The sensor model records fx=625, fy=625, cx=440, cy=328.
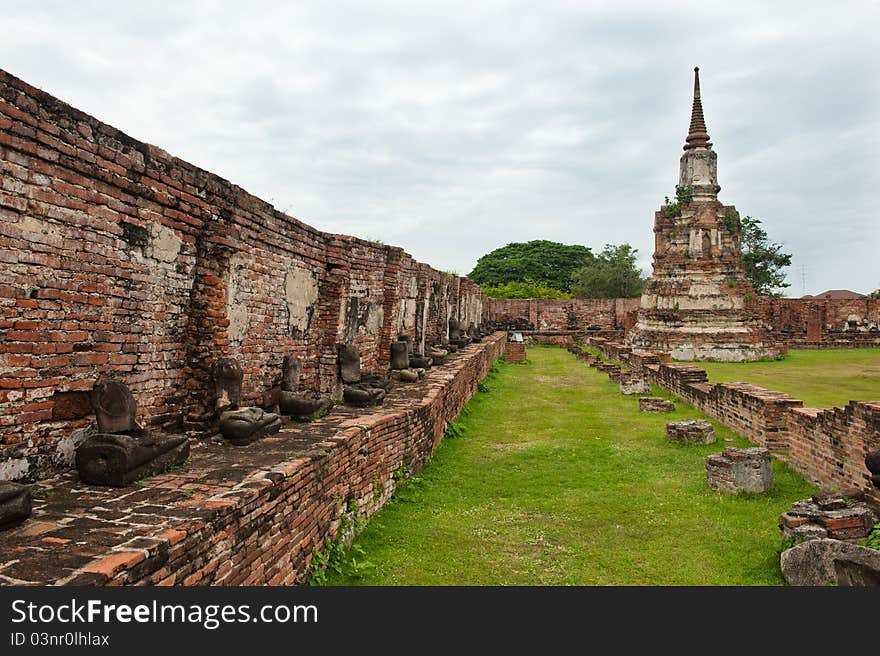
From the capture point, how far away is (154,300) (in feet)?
15.9

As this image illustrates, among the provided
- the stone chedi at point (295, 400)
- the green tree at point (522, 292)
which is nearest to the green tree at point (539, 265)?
the green tree at point (522, 292)

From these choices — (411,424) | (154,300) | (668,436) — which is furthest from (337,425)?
(668,436)

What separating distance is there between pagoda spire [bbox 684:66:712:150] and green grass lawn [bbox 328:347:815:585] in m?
18.0

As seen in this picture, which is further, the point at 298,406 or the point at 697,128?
the point at 697,128

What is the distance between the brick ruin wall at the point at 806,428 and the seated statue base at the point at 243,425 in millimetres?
5111

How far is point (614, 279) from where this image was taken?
42562 mm

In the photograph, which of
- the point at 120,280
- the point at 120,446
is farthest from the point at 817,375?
the point at 120,446

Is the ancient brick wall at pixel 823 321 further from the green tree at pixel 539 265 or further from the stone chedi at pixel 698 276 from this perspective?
the green tree at pixel 539 265

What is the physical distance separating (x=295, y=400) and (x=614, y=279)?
3882 cm

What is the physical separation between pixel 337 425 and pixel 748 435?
596cm

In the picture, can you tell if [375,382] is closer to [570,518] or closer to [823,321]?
[570,518]

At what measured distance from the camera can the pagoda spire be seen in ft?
79.1

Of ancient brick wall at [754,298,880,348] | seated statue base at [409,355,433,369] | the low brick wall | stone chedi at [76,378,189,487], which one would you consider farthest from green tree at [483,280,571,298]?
stone chedi at [76,378,189,487]

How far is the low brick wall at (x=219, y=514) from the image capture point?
106 inches
